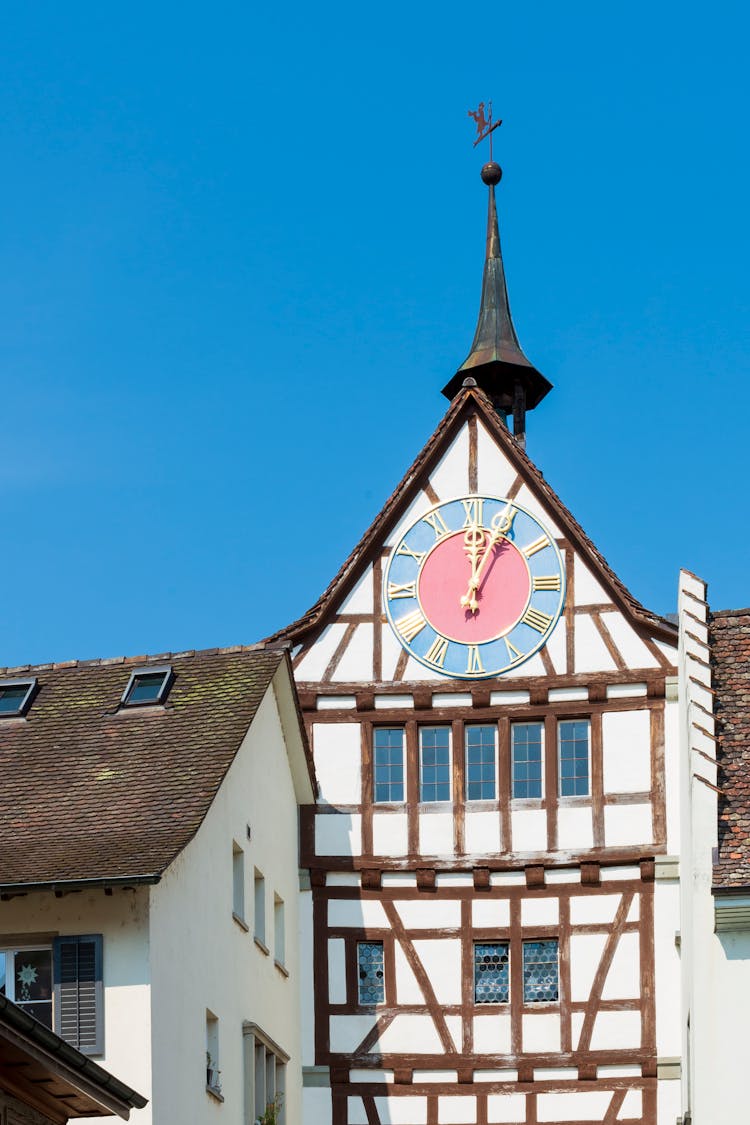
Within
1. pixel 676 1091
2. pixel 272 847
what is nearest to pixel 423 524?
pixel 272 847

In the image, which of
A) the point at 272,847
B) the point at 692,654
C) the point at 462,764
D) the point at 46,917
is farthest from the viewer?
the point at 462,764

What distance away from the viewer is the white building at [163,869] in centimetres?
2883

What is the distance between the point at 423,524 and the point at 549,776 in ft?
13.3

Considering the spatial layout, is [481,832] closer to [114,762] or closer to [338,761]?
[338,761]

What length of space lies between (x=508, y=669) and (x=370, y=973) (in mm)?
4494

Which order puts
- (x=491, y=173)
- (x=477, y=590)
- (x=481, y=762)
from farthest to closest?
(x=491, y=173) < (x=477, y=590) < (x=481, y=762)

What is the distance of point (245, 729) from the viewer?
33.2 meters

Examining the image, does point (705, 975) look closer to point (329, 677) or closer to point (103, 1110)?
point (103, 1110)

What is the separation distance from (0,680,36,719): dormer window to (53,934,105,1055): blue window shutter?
19.1 feet

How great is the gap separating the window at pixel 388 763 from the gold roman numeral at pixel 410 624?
1.31 meters

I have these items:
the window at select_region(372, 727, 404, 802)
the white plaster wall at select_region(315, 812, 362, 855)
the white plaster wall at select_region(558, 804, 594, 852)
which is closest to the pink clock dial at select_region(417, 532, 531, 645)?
the window at select_region(372, 727, 404, 802)

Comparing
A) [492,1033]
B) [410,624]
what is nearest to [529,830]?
[492,1033]

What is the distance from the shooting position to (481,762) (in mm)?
38500

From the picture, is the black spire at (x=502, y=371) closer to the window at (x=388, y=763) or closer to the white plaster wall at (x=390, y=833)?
the window at (x=388, y=763)
